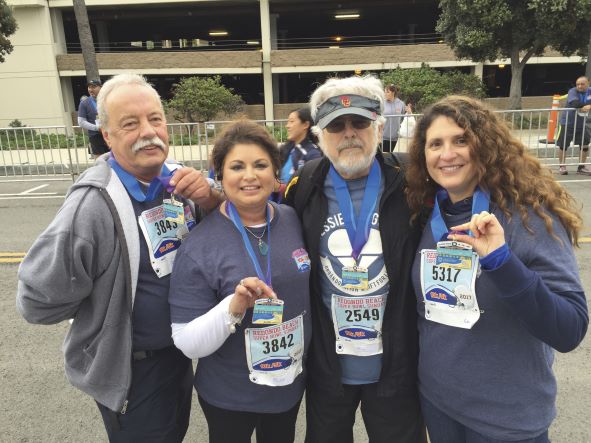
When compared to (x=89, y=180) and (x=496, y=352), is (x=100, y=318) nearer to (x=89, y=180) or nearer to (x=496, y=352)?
(x=89, y=180)

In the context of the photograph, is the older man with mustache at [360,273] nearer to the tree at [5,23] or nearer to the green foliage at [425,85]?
the green foliage at [425,85]

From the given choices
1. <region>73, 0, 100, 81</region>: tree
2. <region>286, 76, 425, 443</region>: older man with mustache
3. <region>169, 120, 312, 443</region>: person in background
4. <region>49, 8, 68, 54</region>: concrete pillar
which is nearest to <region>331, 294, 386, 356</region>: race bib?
<region>286, 76, 425, 443</region>: older man with mustache

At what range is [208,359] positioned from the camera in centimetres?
212

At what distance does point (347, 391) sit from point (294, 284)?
63cm

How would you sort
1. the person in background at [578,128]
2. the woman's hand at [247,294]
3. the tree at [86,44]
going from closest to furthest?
the woman's hand at [247,294]
the person in background at [578,128]
the tree at [86,44]

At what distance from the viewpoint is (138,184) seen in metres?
2.04

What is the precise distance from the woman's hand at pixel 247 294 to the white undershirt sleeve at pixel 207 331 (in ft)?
0.15

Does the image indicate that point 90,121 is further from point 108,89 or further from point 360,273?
point 360,273

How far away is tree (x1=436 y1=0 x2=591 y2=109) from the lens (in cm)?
1608

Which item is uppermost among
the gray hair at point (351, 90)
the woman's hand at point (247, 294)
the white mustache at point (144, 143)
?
the gray hair at point (351, 90)

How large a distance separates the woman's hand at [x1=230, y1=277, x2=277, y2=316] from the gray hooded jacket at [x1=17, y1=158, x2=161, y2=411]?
457 millimetres

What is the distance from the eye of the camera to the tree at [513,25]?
16078mm

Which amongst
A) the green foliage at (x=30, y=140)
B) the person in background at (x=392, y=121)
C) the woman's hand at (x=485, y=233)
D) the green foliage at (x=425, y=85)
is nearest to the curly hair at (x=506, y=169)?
the woman's hand at (x=485, y=233)

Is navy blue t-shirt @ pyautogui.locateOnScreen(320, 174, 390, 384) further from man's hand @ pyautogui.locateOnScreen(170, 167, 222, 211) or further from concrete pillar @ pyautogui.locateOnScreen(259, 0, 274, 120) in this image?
concrete pillar @ pyautogui.locateOnScreen(259, 0, 274, 120)
